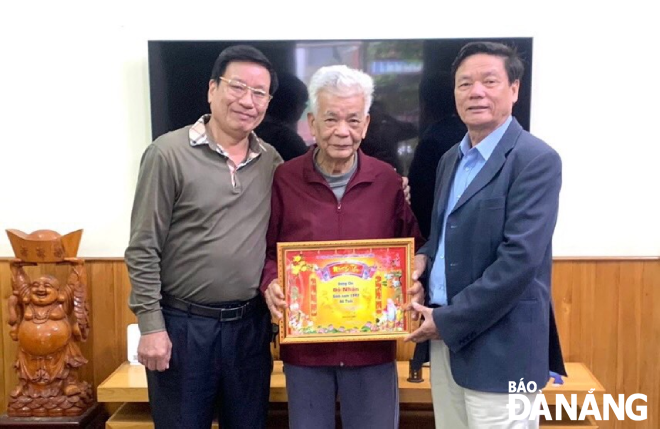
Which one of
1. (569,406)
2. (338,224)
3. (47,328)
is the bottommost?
(569,406)

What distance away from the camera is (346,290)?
1.65 m

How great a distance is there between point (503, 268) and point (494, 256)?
76mm

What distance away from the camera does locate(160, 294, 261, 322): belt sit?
172 centimetres

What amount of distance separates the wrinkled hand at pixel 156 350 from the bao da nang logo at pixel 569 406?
3.17ft

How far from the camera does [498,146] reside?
1.53m

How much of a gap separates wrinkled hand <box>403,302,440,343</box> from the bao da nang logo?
24 cm

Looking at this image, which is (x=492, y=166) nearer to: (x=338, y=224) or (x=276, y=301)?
(x=338, y=224)

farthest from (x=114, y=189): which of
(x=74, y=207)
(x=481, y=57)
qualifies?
(x=481, y=57)

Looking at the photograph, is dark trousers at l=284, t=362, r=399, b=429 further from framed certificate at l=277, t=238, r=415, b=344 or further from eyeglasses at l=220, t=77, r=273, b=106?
eyeglasses at l=220, t=77, r=273, b=106

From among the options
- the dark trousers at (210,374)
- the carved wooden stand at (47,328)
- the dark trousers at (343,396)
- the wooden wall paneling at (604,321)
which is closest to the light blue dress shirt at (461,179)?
the dark trousers at (343,396)

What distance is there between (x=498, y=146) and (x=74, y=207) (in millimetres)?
1918

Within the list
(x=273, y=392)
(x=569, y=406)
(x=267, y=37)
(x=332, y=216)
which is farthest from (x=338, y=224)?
(x=569, y=406)

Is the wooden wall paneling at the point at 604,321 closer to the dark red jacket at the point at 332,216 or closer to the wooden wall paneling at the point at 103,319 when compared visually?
the dark red jacket at the point at 332,216

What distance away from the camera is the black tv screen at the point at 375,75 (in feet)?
7.97
